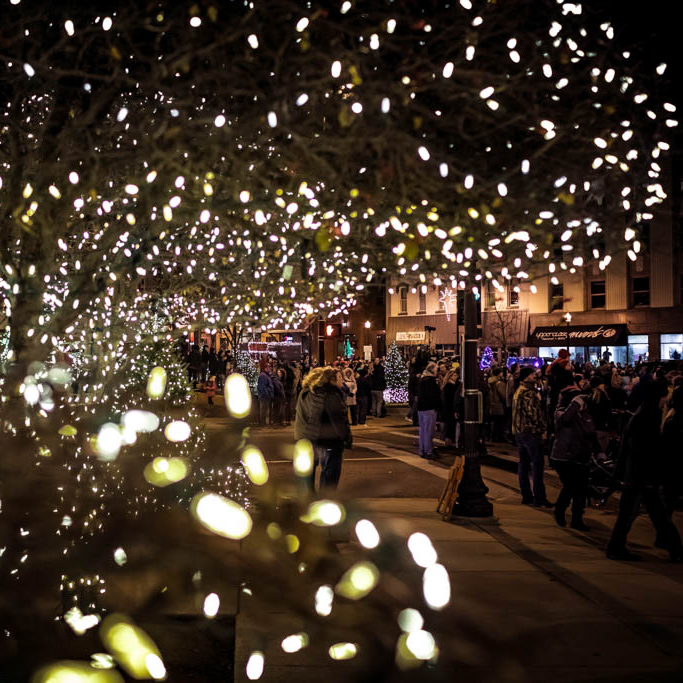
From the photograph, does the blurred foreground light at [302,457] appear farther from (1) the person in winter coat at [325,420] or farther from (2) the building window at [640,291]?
(2) the building window at [640,291]

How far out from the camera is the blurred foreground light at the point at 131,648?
438 centimetres

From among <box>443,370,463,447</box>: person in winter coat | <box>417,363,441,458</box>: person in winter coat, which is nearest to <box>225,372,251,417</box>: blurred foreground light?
<box>417,363,441,458</box>: person in winter coat

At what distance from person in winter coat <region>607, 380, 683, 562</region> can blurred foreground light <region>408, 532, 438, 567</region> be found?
177cm

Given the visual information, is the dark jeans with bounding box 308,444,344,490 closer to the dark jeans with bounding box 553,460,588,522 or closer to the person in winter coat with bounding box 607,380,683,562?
the dark jeans with bounding box 553,460,588,522

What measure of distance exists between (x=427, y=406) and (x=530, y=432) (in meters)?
5.34

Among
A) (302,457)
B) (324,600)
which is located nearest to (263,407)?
(302,457)

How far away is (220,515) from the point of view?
5.25m

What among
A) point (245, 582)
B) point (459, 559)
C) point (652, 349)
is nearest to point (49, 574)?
point (245, 582)

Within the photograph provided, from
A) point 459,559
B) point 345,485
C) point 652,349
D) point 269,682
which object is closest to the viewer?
point 269,682

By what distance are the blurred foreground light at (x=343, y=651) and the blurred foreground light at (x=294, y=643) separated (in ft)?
0.65

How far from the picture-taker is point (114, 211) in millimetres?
10891

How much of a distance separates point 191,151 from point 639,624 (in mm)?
6346

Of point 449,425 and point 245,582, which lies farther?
point 449,425

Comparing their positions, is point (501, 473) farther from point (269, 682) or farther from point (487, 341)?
point (487, 341)
